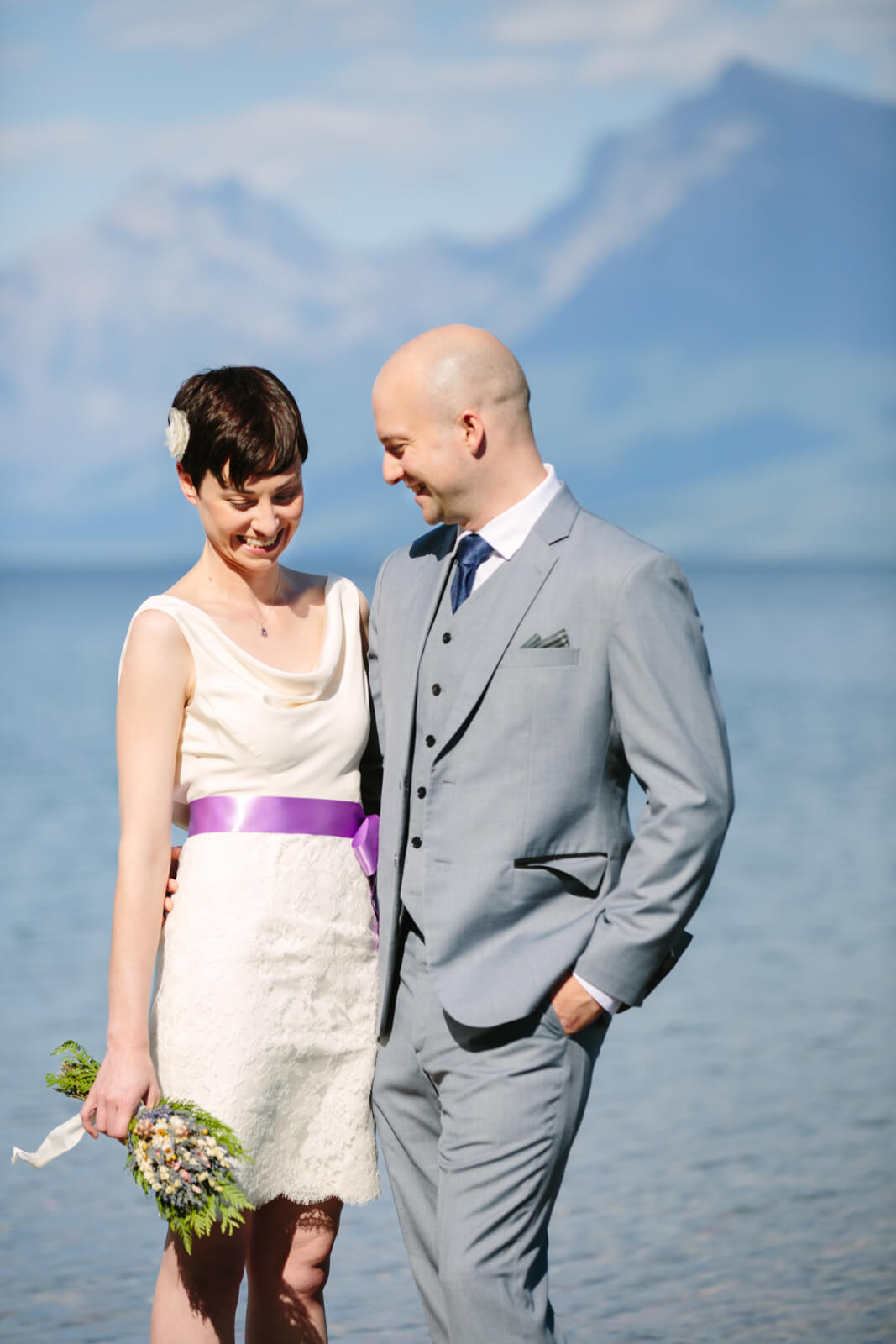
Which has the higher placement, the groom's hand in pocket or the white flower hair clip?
the white flower hair clip

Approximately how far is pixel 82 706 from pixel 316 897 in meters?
17.1

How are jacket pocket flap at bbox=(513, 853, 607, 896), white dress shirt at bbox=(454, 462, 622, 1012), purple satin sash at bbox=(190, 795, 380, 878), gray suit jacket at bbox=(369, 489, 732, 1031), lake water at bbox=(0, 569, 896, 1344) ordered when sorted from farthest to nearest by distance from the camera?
lake water at bbox=(0, 569, 896, 1344), purple satin sash at bbox=(190, 795, 380, 878), white dress shirt at bbox=(454, 462, 622, 1012), jacket pocket flap at bbox=(513, 853, 607, 896), gray suit jacket at bbox=(369, 489, 732, 1031)

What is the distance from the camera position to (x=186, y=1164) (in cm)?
263

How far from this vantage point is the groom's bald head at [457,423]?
2750mm

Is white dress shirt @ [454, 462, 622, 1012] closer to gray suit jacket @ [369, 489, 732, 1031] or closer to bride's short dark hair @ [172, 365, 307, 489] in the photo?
gray suit jacket @ [369, 489, 732, 1031]

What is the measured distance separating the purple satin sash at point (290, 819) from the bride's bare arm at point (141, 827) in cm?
9

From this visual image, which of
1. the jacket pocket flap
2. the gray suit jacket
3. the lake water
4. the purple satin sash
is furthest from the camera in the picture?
the lake water

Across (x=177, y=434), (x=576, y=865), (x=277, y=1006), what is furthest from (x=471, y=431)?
(x=277, y=1006)

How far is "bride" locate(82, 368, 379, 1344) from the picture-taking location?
2832 mm

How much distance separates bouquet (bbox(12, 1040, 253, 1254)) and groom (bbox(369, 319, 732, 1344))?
320 mm

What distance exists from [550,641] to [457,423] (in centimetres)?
39

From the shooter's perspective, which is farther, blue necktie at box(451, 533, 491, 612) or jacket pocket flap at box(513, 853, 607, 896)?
blue necktie at box(451, 533, 491, 612)

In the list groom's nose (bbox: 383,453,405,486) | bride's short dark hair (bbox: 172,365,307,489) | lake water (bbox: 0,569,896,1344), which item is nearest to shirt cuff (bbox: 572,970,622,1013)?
groom's nose (bbox: 383,453,405,486)

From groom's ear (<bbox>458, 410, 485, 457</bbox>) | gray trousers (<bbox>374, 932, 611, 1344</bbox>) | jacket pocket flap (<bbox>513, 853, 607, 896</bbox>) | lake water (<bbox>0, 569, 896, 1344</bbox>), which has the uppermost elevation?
groom's ear (<bbox>458, 410, 485, 457</bbox>)
